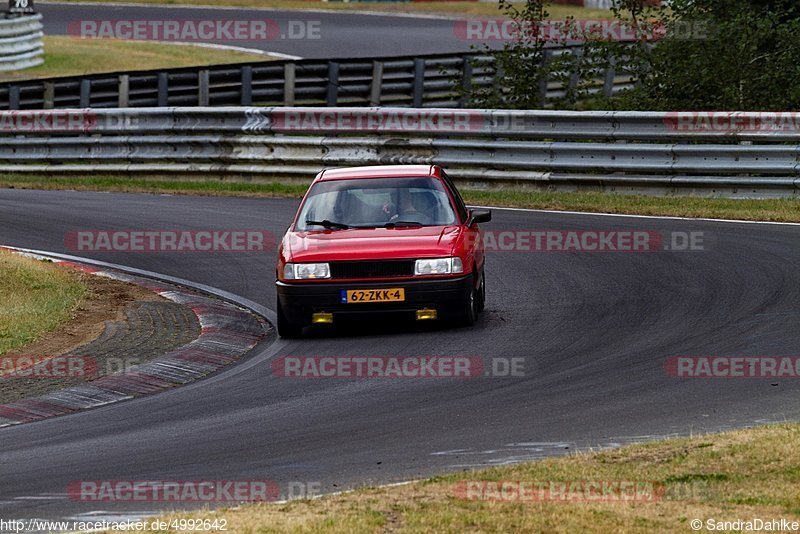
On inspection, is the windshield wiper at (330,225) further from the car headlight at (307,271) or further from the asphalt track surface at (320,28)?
the asphalt track surface at (320,28)

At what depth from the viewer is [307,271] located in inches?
476

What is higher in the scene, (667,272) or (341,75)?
(341,75)

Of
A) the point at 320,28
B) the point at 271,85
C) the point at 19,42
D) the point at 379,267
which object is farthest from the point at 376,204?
the point at 320,28

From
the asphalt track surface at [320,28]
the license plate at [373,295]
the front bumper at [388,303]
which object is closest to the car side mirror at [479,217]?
the front bumper at [388,303]

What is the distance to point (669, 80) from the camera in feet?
70.6

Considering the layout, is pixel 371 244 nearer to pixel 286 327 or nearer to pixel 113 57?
pixel 286 327

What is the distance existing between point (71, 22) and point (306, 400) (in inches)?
1381

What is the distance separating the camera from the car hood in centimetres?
→ 1204

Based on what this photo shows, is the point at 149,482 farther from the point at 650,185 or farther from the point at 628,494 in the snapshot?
the point at 650,185

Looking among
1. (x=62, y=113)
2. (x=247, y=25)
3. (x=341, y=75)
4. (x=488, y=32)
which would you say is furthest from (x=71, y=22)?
(x=62, y=113)

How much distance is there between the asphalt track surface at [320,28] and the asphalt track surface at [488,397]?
23.6 meters

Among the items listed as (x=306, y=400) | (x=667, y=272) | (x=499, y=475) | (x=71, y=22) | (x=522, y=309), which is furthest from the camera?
(x=71, y=22)

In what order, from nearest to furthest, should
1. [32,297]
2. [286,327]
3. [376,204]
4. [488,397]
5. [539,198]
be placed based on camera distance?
[488,397]
[286,327]
[376,204]
[32,297]
[539,198]

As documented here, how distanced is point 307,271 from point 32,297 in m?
3.22
